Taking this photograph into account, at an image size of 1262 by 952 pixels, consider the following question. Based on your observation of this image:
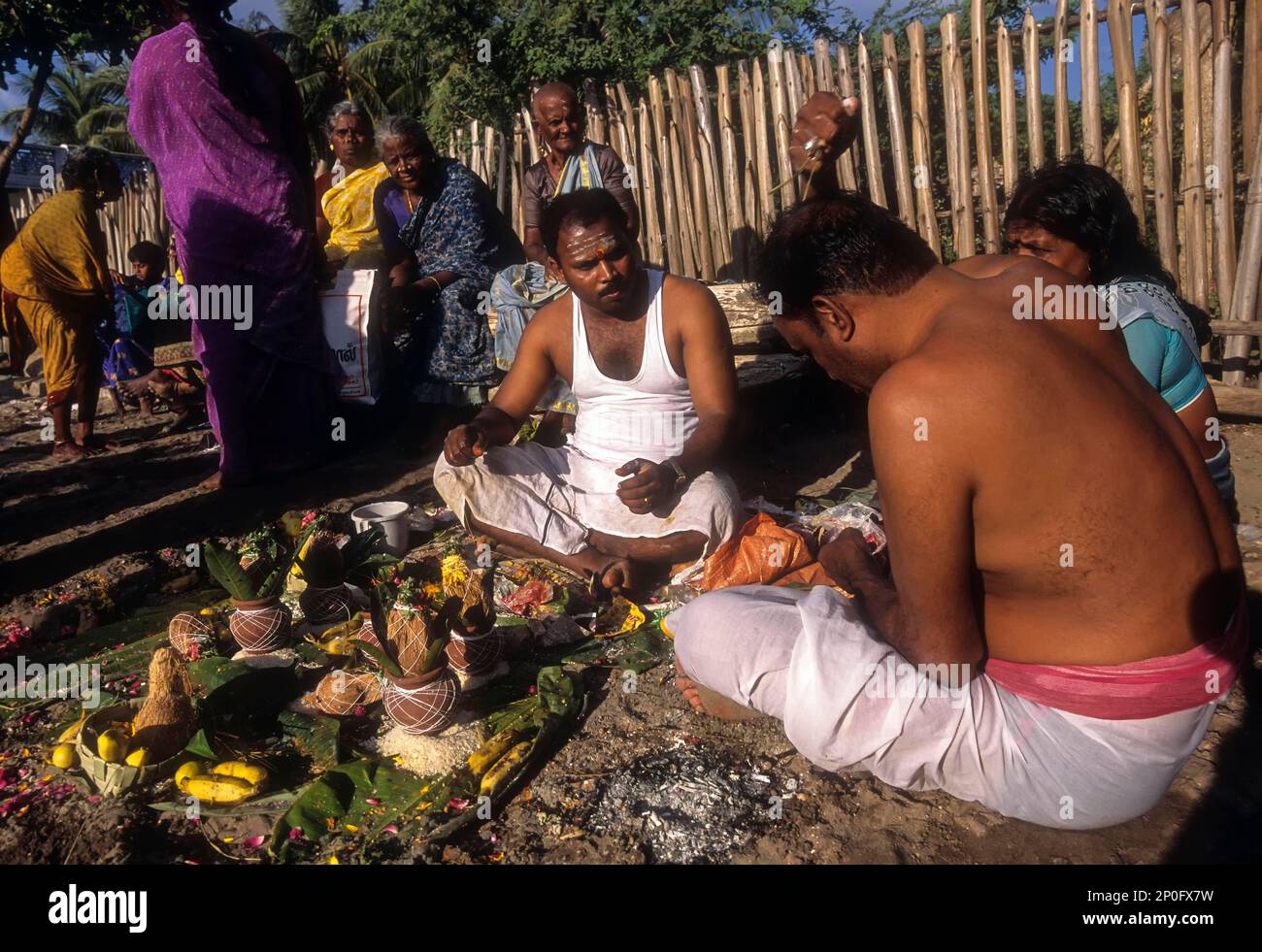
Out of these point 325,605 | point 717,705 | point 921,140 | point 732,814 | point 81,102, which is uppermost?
point 81,102

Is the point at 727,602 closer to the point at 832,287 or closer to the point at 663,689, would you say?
the point at 663,689

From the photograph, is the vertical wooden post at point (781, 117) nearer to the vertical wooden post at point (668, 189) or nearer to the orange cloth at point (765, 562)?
the vertical wooden post at point (668, 189)

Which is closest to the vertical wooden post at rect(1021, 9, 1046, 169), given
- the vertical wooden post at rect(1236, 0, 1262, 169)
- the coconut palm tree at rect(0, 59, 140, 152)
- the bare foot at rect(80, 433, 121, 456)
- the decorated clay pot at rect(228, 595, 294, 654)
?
the vertical wooden post at rect(1236, 0, 1262, 169)

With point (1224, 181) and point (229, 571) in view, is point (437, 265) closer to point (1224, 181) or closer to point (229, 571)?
point (229, 571)

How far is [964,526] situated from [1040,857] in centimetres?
94

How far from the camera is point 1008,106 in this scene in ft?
18.2

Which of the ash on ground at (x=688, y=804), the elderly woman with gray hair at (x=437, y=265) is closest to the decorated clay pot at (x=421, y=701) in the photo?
the ash on ground at (x=688, y=804)

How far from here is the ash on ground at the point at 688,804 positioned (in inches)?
90.3

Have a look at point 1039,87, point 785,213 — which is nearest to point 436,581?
point 785,213

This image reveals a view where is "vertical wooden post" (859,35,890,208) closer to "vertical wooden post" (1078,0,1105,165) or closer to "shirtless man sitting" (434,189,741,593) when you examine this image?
"vertical wooden post" (1078,0,1105,165)

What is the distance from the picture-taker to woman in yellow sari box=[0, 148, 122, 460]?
6.61 m

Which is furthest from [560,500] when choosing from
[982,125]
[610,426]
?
[982,125]

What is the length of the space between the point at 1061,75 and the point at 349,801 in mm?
5648

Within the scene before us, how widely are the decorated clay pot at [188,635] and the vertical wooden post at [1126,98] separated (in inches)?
216
